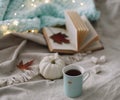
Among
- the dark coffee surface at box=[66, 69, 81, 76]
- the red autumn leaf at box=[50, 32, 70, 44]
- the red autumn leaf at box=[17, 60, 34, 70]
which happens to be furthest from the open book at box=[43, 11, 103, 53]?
the dark coffee surface at box=[66, 69, 81, 76]

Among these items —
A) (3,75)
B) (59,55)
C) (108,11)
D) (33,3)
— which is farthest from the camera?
(108,11)

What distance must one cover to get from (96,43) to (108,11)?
360 millimetres

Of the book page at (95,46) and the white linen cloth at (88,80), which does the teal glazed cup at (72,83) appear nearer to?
the white linen cloth at (88,80)

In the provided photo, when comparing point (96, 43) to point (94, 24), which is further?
point (94, 24)

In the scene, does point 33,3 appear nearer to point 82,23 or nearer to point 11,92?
point 82,23

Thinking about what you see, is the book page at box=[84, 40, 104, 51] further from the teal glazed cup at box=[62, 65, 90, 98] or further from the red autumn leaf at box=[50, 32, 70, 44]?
the teal glazed cup at box=[62, 65, 90, 98]

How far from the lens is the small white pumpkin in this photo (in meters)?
0.98

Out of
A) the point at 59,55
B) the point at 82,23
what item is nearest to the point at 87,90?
the point at 59,55

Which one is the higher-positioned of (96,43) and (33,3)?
(33,3)

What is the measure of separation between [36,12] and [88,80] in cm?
54

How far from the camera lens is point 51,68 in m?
0.98

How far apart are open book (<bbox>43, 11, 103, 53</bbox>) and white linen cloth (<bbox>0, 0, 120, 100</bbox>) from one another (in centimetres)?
5

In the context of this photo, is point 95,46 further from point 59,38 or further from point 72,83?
point 72,83

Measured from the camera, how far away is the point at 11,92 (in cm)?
92
